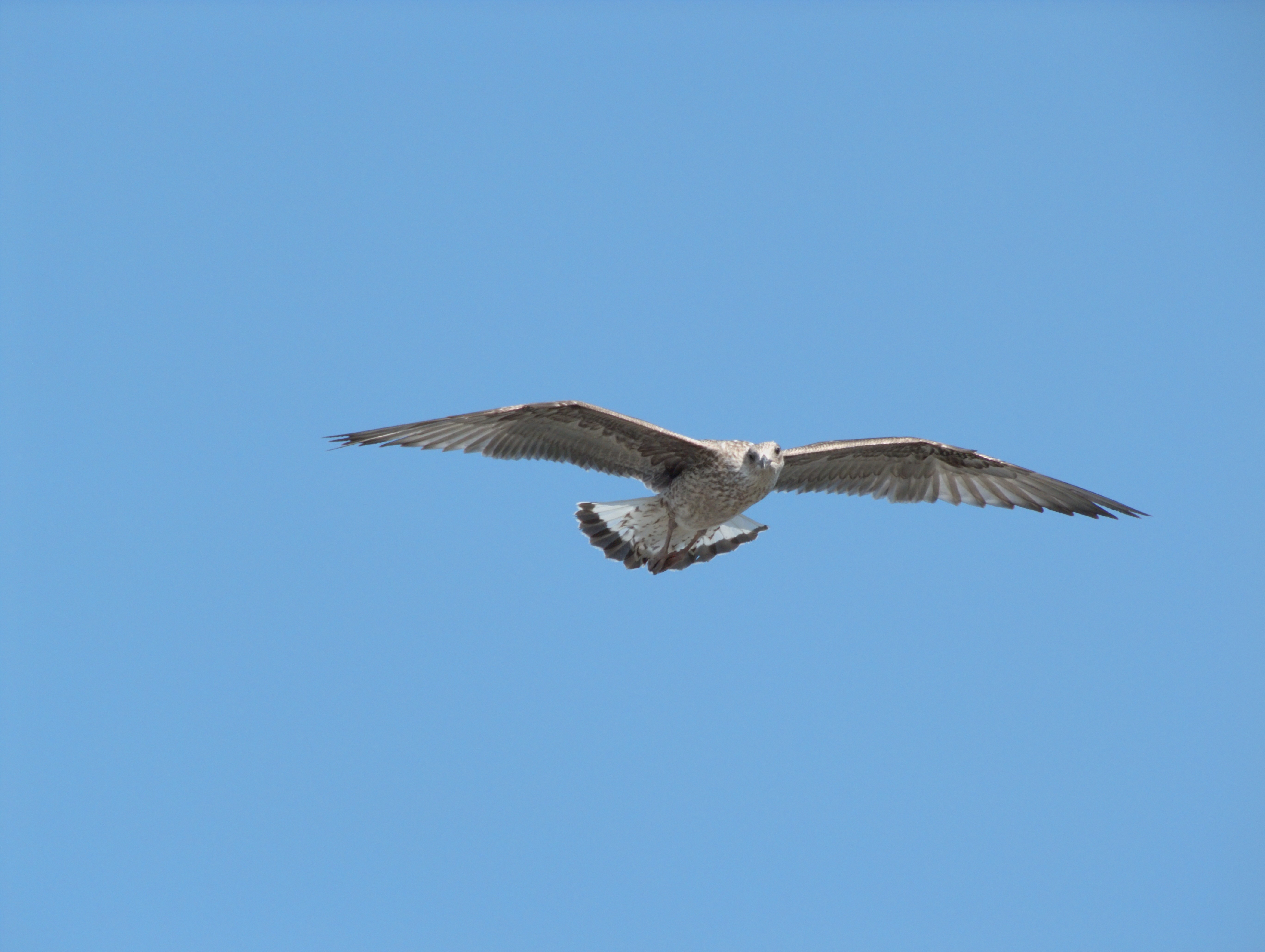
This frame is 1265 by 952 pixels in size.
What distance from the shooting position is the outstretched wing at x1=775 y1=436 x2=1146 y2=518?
11.3 m

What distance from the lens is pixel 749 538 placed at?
1174 cm

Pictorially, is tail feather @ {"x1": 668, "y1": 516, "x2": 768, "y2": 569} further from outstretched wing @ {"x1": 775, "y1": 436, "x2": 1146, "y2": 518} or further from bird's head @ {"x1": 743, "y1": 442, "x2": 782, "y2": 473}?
bird's head @ {"x1": 743, "y1": 442, "x2": 782, "y2": 473}

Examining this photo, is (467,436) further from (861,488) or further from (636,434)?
(861,488)

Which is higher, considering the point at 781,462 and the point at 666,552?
the point at 781,462

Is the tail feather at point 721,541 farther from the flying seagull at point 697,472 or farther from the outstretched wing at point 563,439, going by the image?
the outstretched wing at point 563,439

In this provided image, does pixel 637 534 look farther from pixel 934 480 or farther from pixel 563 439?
pixel 934 480

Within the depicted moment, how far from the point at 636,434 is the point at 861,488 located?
2.76m

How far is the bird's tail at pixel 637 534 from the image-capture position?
11117 millimetres

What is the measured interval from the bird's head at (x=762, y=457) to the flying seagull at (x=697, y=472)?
0.01m

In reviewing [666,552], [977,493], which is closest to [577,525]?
[666,552]

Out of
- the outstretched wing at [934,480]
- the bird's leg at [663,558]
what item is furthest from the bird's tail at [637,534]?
the outstretched wing at [934,480]

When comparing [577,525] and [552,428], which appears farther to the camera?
[577,525]

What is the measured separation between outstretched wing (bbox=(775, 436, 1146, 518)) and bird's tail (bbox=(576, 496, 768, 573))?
0.98m

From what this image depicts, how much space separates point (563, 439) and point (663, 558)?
5.40ft
